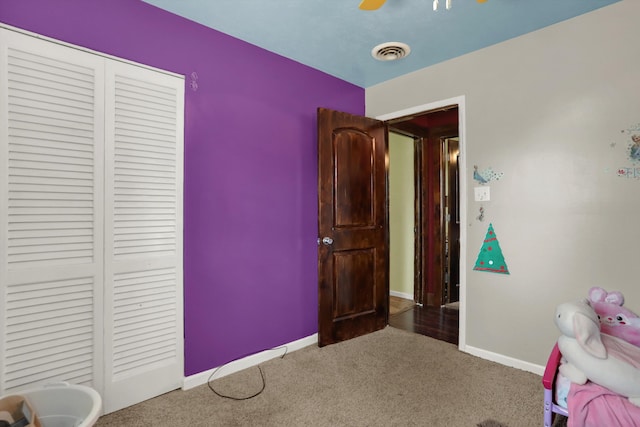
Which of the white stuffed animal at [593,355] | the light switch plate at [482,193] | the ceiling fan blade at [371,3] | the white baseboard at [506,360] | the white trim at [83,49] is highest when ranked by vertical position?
the ceiling fan blade at [371,3]

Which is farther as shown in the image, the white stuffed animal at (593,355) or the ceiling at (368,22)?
the ceiling at (368,22)

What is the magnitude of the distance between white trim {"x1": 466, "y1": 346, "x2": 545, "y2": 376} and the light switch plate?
3.93ft

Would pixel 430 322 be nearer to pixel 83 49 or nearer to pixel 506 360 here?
pixel 506 360

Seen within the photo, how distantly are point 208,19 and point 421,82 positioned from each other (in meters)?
1.84

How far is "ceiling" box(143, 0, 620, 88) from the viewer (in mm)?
2064

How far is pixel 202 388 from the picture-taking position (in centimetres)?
222

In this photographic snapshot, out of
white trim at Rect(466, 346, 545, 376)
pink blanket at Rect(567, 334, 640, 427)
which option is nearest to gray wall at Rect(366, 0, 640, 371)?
white trim at Rect(466, 346, 545, 376)

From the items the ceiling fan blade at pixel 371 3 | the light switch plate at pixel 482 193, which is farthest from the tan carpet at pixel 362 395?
the ceiling fan blade at pixel 371 3

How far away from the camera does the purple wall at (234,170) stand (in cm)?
203

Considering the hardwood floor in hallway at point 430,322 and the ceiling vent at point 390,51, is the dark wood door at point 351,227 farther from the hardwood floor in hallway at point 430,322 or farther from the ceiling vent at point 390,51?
the ceiling vent at point 390,51

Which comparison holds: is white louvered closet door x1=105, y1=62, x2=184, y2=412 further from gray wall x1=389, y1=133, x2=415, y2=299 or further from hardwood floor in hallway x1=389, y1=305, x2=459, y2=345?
gray wall x1=389, y1=133, x2=415, y2=299

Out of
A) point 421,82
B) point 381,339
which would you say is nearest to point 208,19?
point 421,82

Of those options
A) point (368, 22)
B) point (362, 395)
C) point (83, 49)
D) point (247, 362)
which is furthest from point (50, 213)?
point (368, 22)

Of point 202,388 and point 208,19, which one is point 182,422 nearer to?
point 202,388
